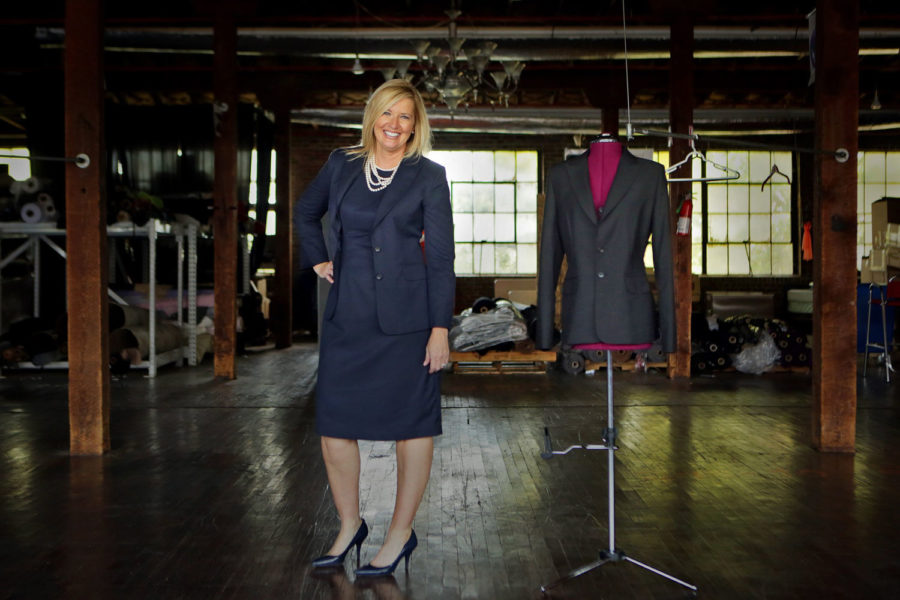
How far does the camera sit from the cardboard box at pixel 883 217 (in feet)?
29.4

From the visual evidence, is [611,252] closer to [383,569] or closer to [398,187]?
[398,187]

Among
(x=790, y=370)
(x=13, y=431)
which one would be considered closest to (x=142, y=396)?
(x=13, y=431)

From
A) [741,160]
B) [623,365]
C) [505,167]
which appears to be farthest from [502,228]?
[623,365]

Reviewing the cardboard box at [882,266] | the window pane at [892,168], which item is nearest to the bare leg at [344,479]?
the cardboard box at [882,266]

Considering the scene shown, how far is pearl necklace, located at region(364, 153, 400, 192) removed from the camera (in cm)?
270

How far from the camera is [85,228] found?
471cm

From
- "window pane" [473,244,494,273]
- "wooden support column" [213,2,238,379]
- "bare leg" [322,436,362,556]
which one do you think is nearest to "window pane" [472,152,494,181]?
"window pane" [473,244,494,273]

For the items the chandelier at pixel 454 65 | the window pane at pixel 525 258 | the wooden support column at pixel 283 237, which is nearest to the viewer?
the chandelier at pixel 454 65

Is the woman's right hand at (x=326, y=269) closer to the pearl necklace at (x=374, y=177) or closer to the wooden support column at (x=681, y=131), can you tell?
the pearl necklace at (x=374, y=177)

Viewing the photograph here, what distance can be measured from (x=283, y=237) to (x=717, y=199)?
26.0 ft

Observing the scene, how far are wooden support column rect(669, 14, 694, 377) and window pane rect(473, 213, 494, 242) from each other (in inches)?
276

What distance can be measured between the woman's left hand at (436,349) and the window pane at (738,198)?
13707 mm

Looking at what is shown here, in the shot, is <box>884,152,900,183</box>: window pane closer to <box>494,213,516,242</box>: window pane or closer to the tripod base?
<box>494,213,516,242</box>: window pane

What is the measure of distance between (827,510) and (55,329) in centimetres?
745
